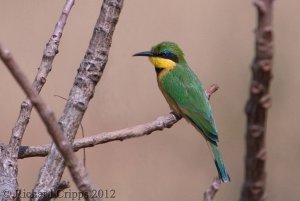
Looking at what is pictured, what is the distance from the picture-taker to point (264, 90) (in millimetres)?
486

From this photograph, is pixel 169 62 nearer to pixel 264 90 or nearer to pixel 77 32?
pixel 77 32

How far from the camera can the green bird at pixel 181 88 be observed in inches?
75.9

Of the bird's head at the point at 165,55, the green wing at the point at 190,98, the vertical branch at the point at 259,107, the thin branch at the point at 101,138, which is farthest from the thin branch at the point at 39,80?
the bird's head at the point at 165,55

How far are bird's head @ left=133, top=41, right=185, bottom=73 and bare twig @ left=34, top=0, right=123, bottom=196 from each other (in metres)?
1.14

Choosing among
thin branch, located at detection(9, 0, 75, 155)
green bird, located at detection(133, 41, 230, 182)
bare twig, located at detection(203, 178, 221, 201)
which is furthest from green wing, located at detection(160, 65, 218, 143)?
bare twig, located at detection(203, 178, 221, 201)

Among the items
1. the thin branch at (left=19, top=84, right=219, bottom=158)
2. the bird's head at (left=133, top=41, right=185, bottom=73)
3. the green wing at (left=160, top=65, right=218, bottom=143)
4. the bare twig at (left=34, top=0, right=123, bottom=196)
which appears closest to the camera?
the bare twig at (left=34, top=0, right=123, bottom=196)

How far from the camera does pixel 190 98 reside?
2.03 meters

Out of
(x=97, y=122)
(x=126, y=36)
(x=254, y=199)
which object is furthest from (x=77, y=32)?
(x=254, y=199)

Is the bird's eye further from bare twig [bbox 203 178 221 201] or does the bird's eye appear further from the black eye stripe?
bare twig [bbox 203 178 221 201]

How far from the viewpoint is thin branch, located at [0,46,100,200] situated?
1.82ft

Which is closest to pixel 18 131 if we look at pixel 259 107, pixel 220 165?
pixel 259 107

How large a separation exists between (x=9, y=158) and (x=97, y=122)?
1.56m

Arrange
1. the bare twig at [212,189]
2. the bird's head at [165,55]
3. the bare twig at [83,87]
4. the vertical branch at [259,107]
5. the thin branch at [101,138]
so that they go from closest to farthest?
the vertical branch at [259,107], the bare twig at [212,189], the bare twig at [83,87], the thin branch at [101,138], the bird's head at [165,55]

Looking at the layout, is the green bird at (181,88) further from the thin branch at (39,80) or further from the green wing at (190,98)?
the thin branch at (39,80)
